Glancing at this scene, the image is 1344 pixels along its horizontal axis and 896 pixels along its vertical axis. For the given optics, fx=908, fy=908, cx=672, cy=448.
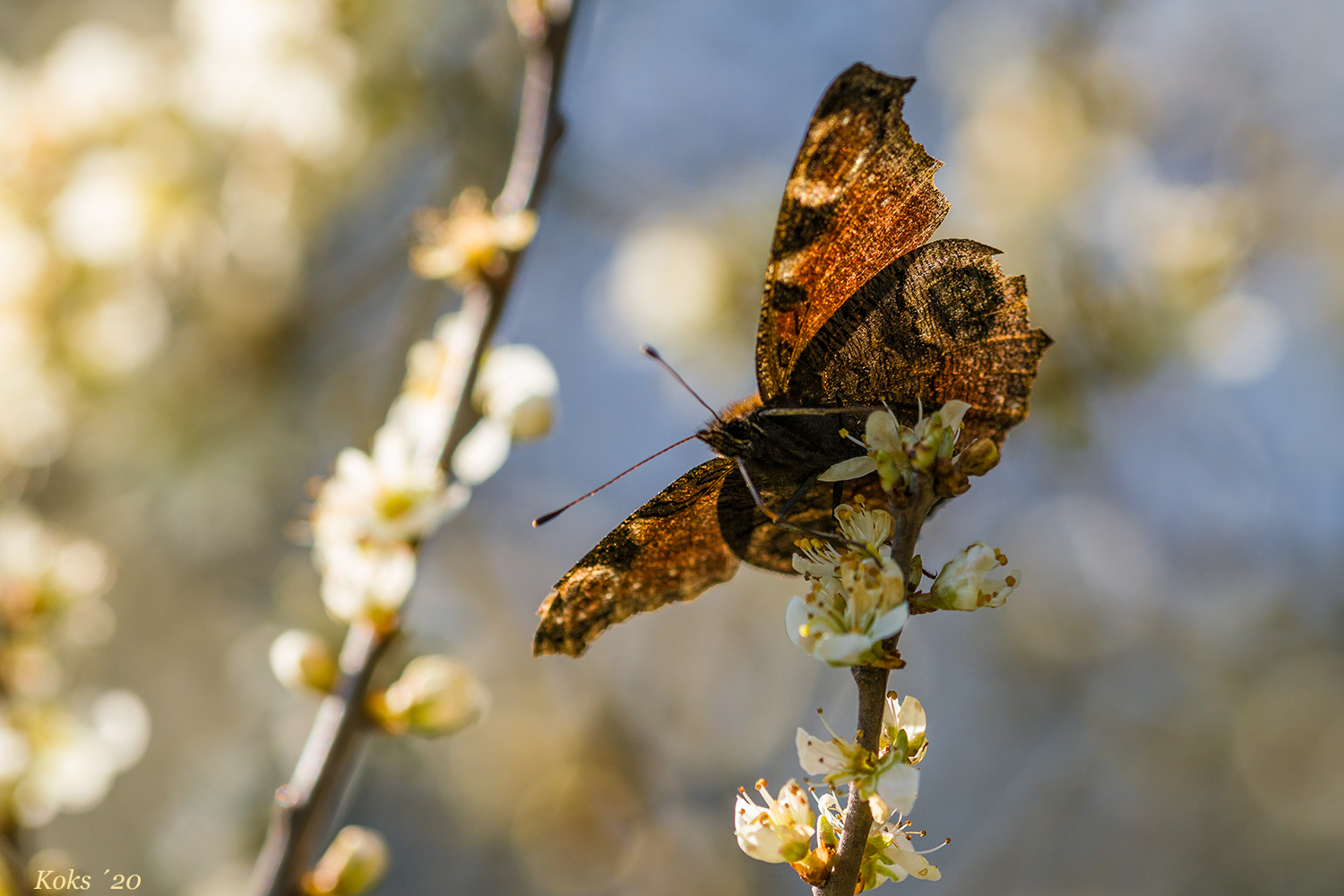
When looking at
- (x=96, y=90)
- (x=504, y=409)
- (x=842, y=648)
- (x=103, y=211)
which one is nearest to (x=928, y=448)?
(x=842, y=648)

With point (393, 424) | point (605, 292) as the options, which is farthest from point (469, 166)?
point (393, 424)

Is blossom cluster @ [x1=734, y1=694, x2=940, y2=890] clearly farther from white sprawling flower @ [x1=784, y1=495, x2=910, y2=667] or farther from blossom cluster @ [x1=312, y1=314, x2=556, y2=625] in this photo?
blossom cluster @ [x1=312, y1=314, x2=556, y2=625]

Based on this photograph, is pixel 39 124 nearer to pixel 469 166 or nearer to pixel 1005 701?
pixel 469 166

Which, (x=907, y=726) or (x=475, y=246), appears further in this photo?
(x=475, y=246)

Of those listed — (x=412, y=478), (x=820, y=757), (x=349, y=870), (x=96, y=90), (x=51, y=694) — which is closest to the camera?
(x=820, y=757)

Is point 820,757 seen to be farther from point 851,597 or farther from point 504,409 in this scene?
point 504,409

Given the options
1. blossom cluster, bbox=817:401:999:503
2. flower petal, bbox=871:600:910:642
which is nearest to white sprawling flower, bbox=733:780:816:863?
flower petal, bbox=871:600:910:642

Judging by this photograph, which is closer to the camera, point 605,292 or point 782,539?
point 782,539
